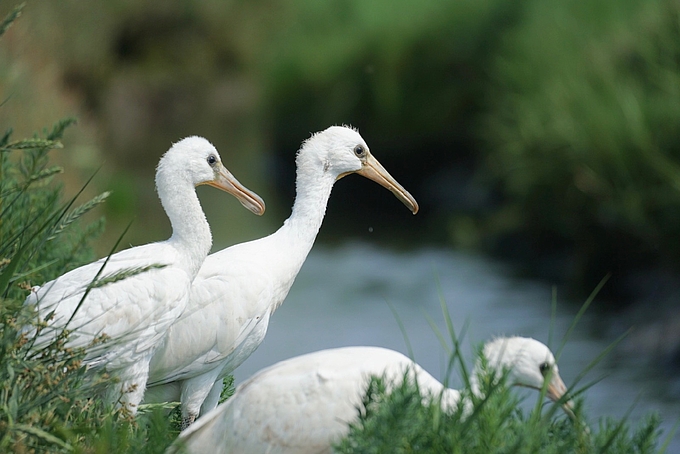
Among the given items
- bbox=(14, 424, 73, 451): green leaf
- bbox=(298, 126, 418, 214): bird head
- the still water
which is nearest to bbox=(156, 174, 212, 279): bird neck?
bbox=(298, 126, 418, 214): bird head

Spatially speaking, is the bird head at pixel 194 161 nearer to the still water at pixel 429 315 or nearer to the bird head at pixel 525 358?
the bird head at pixel 525 358

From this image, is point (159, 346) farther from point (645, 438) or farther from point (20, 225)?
point (645, 438)

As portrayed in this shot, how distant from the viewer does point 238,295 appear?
15.2 feet

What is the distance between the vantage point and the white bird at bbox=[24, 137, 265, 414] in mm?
4027

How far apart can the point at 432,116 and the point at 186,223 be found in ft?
38.6

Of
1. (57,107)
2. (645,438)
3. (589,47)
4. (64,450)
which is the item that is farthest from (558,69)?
(64,450)

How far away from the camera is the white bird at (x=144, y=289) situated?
4.03 metres

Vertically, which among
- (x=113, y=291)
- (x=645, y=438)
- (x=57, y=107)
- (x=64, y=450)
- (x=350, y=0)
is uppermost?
(x=350, y=0)

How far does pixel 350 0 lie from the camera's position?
58.9 ft

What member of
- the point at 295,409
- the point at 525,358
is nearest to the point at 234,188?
the point at 295,409

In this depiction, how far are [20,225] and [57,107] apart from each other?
462 centimetres

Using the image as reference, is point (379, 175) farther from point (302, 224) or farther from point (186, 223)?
point (186, 223)

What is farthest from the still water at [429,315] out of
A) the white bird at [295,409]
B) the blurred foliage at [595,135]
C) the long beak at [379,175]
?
the white bird at [295,409]

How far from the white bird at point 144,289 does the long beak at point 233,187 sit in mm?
35
